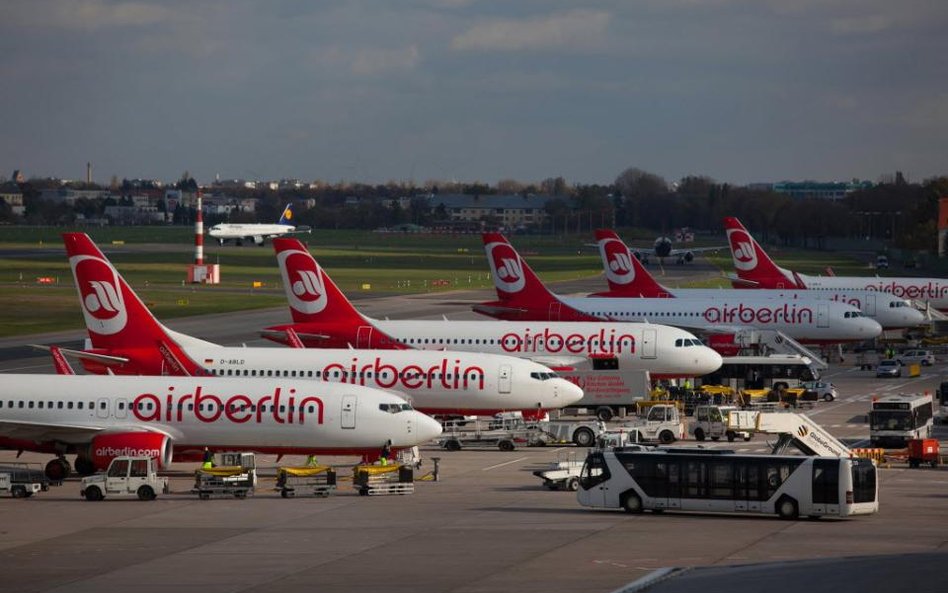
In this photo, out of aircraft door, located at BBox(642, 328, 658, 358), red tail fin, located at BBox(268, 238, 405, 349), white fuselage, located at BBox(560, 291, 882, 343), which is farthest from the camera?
white fuselage, located at BBox(560, 291, 882, 343)

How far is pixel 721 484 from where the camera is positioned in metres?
53.8

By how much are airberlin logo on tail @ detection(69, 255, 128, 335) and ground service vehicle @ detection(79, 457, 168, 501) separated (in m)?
15.0

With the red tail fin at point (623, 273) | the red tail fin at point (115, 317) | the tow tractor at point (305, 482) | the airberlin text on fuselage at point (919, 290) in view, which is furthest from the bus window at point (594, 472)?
the airberlin text on fuselage at point (919, 290)

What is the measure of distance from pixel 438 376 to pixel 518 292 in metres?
39.0

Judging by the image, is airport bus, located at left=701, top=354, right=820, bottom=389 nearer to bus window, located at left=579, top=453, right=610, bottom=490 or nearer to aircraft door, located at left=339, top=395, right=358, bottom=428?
aircraft door, located at left=339, top=395, right=358, bottom=428

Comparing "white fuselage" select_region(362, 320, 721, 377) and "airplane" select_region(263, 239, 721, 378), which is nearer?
"airplane" select_region(263, 239, 721, 378)

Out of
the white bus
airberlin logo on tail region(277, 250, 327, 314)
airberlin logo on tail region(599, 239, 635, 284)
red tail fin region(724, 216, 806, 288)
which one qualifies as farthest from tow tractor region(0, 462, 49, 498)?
red tail fin region(724, 216, 806, 288)

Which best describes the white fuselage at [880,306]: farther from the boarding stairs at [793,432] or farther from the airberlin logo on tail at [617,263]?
the boarding stairs at [793,432]

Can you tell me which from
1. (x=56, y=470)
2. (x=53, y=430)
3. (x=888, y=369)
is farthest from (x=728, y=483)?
(x=888, y=369)

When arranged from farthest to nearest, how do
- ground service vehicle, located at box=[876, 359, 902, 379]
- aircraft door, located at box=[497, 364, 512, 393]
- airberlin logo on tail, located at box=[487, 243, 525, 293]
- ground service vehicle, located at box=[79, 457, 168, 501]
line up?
airberlin logo on tail, located at box=[487, 243, 525, 293], ground service vehicle, located at box=[876, 359, 902, 379], aircraft door, located at box=[497, 364, 512, 393], ground service vehicle, located at box=[79, 457, 168, 501]

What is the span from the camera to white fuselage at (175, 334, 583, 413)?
7369 centimetres

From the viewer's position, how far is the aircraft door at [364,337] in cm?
8738

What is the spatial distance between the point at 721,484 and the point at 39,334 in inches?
3358

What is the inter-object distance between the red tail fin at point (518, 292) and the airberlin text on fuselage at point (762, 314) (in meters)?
11.7
